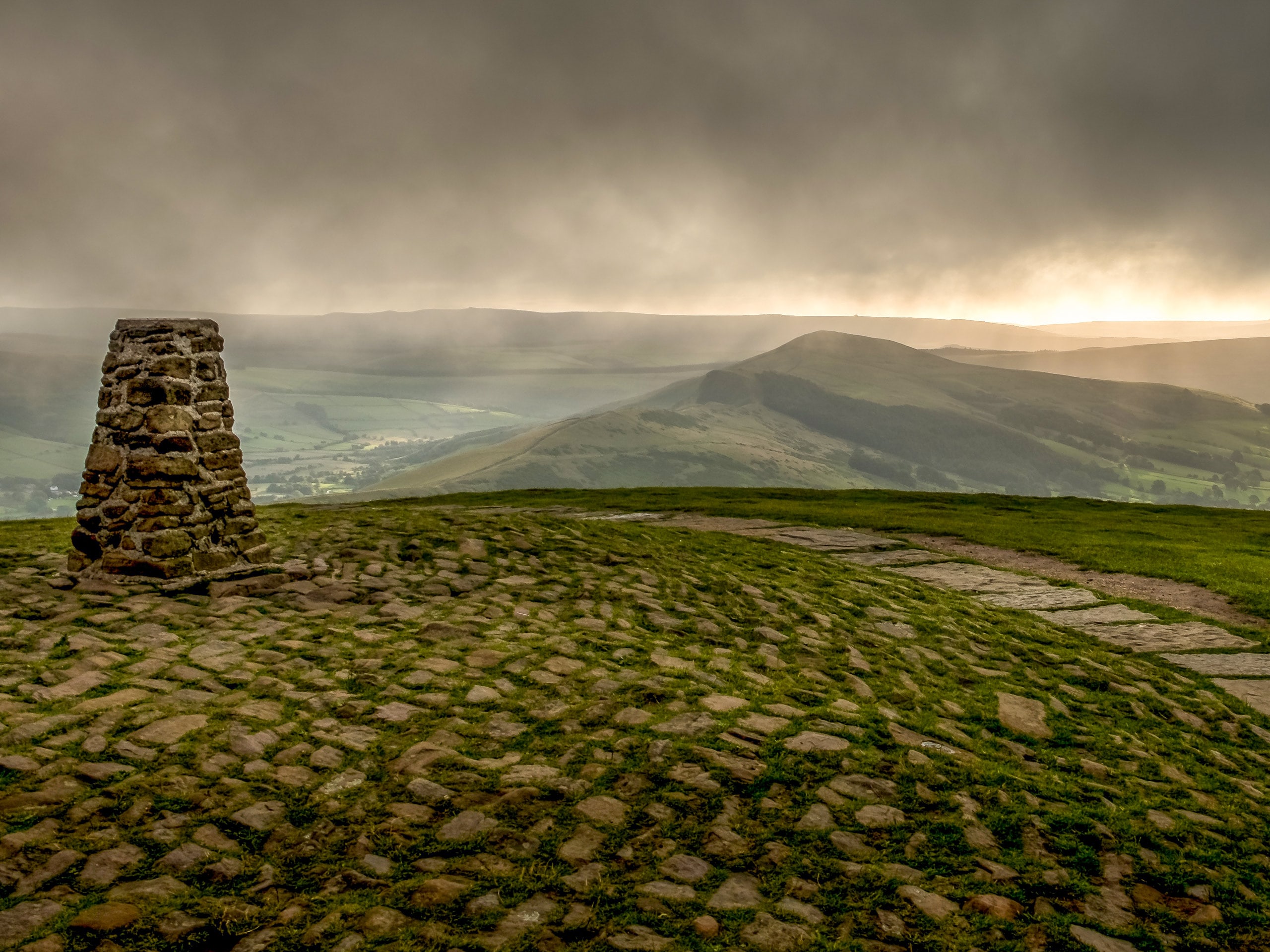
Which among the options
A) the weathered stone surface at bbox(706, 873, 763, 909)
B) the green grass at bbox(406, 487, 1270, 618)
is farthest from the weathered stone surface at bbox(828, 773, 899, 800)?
the green grass at bbox(406, 487, 1270, 618)

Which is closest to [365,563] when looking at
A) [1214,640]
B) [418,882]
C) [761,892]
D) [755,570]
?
[755,570]

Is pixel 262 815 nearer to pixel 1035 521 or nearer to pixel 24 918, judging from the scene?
pixel 24 918

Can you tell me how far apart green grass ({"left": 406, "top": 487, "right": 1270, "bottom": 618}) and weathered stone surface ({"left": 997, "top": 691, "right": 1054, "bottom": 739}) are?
9.55 metres

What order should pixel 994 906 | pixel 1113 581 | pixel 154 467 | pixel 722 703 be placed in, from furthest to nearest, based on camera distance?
1. pixel 1113 581
2. pixel 154 467
3. pixel 722 703
4. pixel 994 906

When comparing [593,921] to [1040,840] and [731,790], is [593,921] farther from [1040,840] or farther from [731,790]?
[1040,840]

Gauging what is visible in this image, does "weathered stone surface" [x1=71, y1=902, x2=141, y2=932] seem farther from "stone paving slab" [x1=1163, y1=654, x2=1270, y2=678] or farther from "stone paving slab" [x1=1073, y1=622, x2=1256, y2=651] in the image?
"stone paving slab" [x1=1073, y1=622, x2=1256, y2=651]

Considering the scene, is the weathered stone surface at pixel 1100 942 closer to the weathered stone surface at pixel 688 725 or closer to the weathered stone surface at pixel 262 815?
the weathered stone surface at pixel 688 725

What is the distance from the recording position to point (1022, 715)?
354 inches

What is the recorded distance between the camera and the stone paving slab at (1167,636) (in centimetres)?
1319

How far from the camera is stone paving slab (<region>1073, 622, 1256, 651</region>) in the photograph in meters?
13.2

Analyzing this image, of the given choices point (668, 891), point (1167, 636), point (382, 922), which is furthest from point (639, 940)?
point (1167, 636)

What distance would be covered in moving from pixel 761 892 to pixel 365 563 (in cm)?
992

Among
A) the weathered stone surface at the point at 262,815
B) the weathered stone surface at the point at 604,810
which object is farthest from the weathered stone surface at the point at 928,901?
the weathered stone surface at the point at 262,815

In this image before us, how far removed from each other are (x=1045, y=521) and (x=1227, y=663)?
18.4 m
